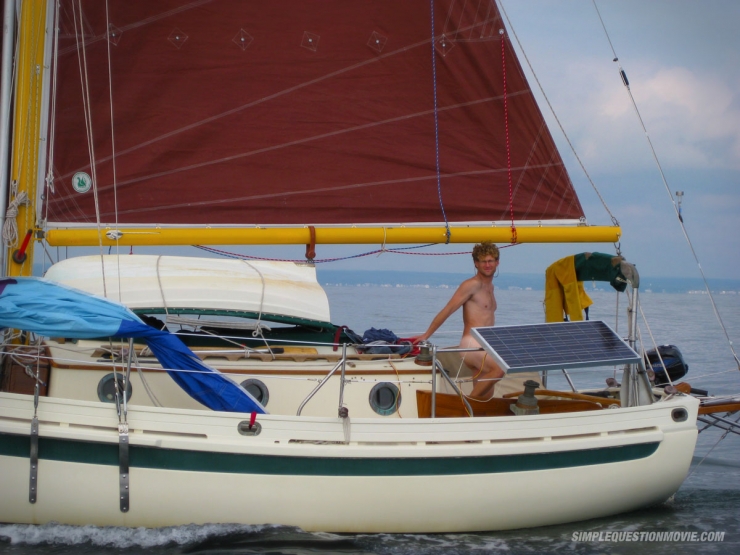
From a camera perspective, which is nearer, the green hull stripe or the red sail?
the green hull stripe

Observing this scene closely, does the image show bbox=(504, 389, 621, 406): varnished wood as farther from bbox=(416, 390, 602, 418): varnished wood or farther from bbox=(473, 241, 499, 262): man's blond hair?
bbox=(473, 241, 499, 262): man's blond hair

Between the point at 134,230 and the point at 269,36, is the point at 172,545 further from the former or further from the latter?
the point at 269,36

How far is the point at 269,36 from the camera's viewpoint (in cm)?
754

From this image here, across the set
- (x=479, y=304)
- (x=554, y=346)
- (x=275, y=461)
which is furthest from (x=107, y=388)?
(x=554, y=346)

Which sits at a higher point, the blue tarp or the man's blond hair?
the man's blond hair

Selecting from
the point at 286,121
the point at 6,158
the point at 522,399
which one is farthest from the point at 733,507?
the point at 6,158

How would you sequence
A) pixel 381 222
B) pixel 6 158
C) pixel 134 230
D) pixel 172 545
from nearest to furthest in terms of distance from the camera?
pixel 172 545 < pixel 6 158 < pixel 134 230 < pixel 381 222

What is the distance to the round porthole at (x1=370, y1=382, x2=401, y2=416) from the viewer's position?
643cm

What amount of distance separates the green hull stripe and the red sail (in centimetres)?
255

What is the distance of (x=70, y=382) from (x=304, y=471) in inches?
79.8

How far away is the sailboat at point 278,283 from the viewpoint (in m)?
5.40

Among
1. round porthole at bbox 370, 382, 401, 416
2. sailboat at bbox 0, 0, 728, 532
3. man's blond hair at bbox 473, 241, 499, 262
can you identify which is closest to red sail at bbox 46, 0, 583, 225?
sailboat at bbox 0, 0, 728, 532

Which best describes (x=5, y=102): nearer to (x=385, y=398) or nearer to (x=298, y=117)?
(x=298, y=117)

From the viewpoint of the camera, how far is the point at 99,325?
5258 mm
